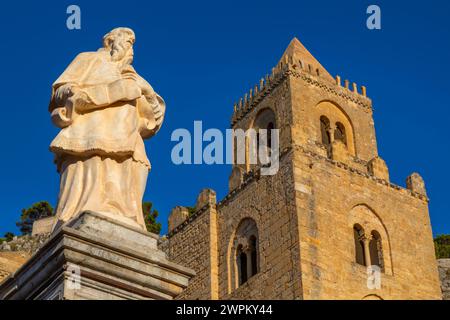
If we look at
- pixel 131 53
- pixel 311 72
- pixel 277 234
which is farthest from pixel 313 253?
pixel 131 53

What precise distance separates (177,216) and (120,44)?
31551 mm

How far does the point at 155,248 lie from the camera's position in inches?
277

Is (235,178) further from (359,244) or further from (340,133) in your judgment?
(340,133)

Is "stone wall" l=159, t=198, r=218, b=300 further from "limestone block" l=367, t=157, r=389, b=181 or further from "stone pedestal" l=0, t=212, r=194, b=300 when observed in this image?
"stone pedestal" l=0, t=212, r=194, b=300

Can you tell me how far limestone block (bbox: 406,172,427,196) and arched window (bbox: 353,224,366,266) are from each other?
3467 millimetres

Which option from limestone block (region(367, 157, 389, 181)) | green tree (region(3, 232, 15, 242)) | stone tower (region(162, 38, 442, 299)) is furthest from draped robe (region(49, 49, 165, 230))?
green tree (region(3, 232, 15, 242))

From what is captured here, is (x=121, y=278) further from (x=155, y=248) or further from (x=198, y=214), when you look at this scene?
(x=198, y=214)

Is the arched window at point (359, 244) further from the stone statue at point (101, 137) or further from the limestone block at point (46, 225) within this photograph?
the stone statue at point (101, 137)

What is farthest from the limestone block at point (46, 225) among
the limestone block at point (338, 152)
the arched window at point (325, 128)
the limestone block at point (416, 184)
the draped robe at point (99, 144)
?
the arched window at point (325, 128)

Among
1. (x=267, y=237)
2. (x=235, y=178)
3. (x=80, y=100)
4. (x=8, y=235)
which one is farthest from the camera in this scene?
(x=8, y=235)

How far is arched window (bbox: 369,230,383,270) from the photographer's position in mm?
34622

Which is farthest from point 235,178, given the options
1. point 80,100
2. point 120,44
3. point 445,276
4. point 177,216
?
point 80,100

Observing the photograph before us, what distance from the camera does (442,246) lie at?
201 feet

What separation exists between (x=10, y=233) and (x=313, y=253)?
25779mm
